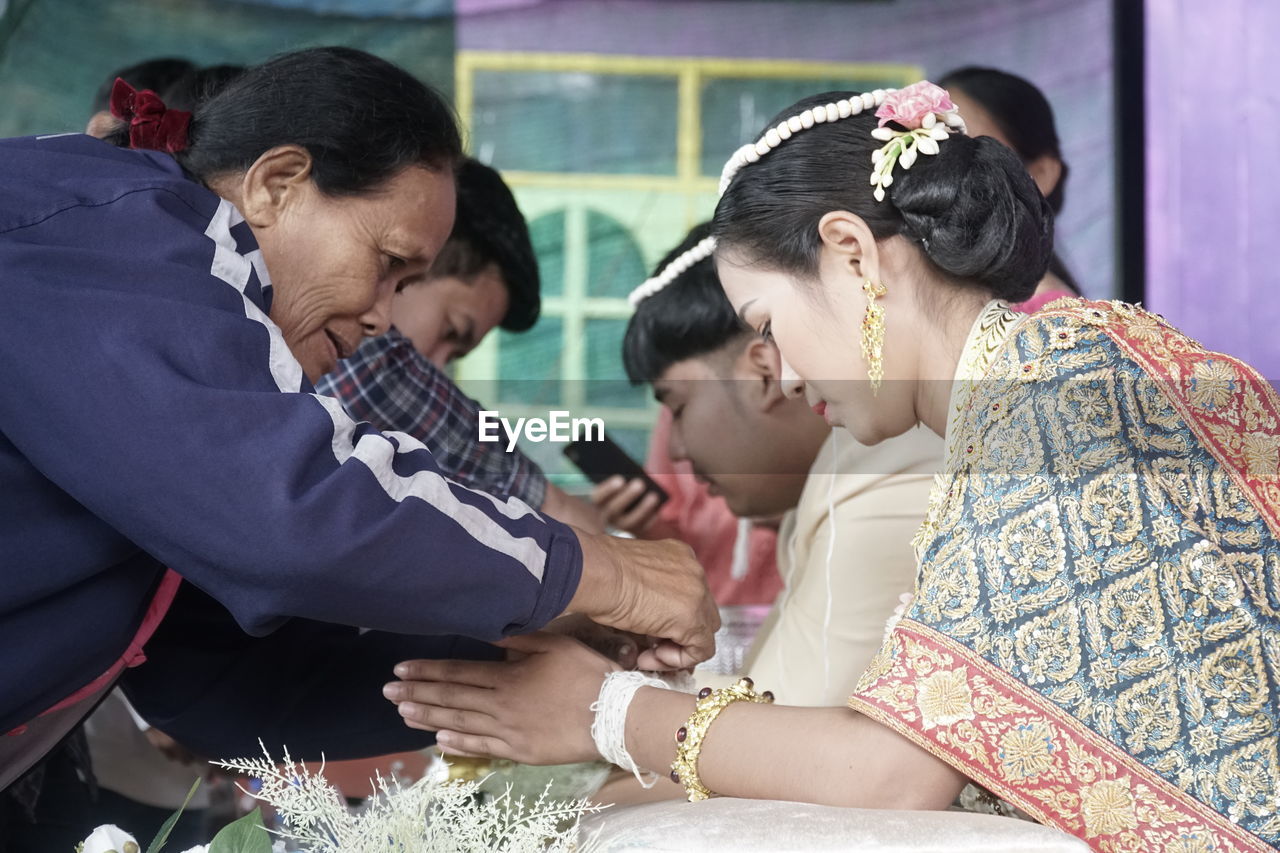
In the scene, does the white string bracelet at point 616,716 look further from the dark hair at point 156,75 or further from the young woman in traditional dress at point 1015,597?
the dark hair at point 156,75

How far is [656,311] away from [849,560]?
2.91 ft

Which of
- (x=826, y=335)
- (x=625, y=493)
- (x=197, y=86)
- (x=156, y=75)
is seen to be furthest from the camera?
(x=625, y=493)

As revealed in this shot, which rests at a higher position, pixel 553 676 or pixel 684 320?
pixel 684 320

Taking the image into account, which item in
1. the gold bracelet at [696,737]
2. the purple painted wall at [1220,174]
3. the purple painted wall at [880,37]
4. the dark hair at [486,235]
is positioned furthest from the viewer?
the purple painted wall at [880,37]

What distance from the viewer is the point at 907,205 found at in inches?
65.8

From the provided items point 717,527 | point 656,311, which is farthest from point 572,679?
point 717,527

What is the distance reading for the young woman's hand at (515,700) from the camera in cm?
166

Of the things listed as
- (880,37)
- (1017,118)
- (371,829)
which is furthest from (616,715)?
(880,37)

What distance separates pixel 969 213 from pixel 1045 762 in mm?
698

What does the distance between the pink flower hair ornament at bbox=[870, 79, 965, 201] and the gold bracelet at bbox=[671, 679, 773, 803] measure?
673mm

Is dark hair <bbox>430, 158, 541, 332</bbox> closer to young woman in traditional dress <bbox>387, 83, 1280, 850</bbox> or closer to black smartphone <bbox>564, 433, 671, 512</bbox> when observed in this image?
black smartphone <bbox>564, 433, 671, 512</bbox>

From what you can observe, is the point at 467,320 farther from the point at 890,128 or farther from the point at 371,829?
the point at 371,829

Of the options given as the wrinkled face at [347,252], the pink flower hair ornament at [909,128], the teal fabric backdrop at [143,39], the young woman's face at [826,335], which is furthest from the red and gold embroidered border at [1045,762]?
the teal fabric backdrop at [143,39]

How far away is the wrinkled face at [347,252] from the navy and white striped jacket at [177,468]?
0.23 metres
